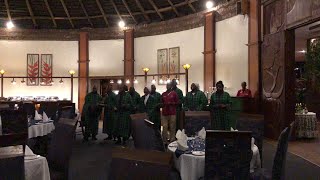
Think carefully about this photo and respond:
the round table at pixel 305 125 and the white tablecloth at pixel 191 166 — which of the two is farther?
the round table at pixel 305 125

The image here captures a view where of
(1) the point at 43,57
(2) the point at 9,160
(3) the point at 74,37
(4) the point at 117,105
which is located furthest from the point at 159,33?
(2) the point at 9,160

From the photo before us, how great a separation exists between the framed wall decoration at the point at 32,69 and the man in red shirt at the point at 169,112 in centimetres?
896

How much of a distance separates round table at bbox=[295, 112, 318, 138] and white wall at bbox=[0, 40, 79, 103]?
946 centimetres

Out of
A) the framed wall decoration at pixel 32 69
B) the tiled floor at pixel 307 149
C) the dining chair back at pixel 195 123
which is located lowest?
the tiled floor at pixel 307 149

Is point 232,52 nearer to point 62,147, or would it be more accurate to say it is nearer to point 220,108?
point 220,108

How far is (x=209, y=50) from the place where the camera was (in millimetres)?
11477

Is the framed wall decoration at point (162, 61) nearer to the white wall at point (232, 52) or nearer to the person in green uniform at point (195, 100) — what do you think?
the white wall at point (232, 52)

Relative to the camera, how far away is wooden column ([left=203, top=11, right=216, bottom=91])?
37.3ft

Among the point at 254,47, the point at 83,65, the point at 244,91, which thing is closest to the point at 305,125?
the point at 244,91

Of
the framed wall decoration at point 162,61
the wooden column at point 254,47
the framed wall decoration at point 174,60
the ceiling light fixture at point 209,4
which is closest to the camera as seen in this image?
the wooden column at point 254,47

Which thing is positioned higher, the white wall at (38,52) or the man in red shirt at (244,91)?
the white wall at (38,52)

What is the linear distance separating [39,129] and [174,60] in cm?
771

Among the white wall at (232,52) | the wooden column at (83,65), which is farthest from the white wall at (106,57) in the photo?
the white wall at (232,52)

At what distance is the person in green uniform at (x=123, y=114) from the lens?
8.16 meters
